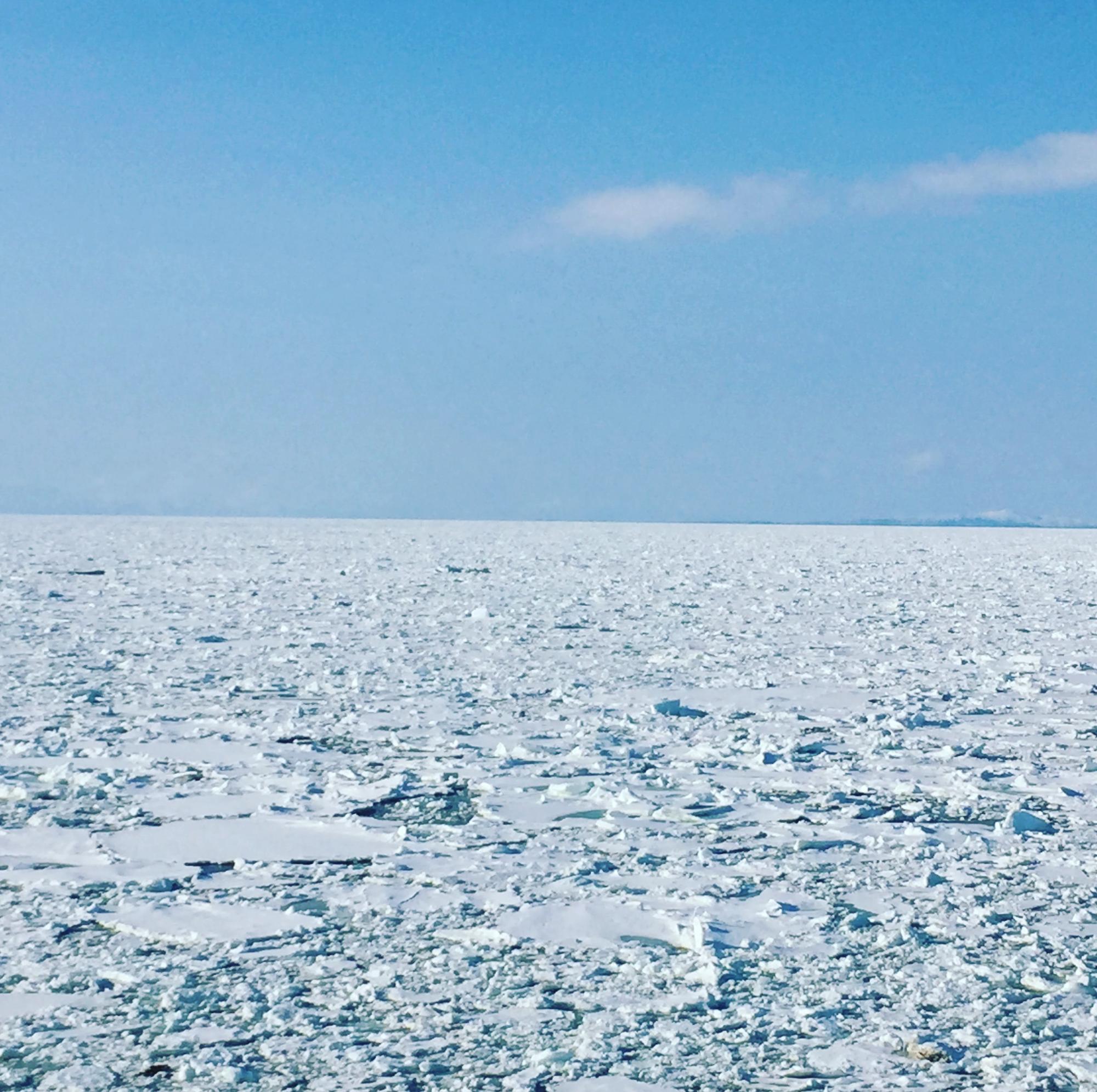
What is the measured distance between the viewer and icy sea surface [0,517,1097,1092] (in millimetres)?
2303

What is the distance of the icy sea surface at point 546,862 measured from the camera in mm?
2303

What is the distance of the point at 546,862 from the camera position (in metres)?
3.48

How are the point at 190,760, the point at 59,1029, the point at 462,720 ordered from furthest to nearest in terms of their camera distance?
the point at 462,720
the point at 190,760
the point at 59,1029

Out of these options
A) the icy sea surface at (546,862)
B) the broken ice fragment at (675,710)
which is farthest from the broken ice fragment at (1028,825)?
the broken ice fragment at (675,710)

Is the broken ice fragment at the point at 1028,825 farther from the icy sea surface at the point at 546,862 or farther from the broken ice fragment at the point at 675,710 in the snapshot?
the broken ice fragment at the point at 675,710

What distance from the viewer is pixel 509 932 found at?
2.91 metres

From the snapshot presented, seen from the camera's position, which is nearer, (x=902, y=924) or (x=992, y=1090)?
(x=992, y=1090)

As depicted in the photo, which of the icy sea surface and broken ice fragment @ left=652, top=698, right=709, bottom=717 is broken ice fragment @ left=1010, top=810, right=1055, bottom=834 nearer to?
the icy sea surface

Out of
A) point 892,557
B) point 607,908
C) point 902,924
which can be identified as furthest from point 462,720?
point 892,557

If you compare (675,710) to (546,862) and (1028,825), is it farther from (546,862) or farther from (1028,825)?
(546,862)

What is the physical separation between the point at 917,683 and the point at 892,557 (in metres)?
14.5

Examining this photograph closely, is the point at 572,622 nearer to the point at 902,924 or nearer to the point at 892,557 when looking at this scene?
the point at 902,924

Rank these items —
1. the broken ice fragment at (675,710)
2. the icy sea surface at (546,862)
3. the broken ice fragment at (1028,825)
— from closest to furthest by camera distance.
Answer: the icy sea surface at (546,862), the broken ice fragment at (1028,825), the broken ice fragment at (675,710)

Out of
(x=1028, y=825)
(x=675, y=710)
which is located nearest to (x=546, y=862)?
(x=1028, y=825)
